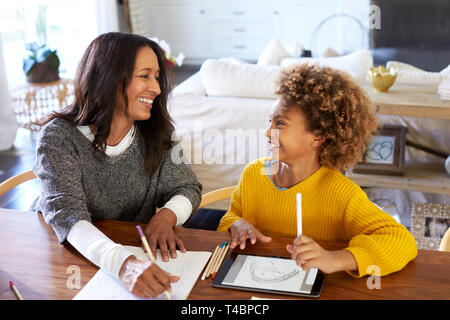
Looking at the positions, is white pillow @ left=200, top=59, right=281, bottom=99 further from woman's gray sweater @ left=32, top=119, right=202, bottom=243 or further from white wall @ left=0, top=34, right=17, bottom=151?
white wall @ left=0, top=34, right=17, bottom=151

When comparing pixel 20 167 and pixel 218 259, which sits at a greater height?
pixel 218 259

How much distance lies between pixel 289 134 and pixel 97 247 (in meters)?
0.55

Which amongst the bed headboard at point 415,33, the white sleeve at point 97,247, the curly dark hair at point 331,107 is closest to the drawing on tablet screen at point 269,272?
the white sleeve at point 97,247

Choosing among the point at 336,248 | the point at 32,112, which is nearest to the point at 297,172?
the point at 336,248

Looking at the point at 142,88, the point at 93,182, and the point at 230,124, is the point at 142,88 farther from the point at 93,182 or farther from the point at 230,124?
the point at 230,124

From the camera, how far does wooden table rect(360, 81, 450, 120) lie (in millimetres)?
2480

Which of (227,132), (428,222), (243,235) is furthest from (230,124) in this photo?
(243,235)

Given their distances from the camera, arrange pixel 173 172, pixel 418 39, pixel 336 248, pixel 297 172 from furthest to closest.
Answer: pixel 418 39 → pixel 173 172 → pixel 297 172 → pixel 336 248

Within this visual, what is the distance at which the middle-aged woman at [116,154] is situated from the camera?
132 centimetres

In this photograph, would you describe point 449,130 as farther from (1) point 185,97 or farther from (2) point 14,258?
(2) point 14,258

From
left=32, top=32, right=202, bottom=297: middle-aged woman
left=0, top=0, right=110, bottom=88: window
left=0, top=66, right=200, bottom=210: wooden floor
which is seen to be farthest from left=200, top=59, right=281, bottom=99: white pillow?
left=0, top=0, right=110, bottom=88: window

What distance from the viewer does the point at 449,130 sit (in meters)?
2.85

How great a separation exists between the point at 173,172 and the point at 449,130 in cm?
186

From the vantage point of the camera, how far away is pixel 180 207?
1435 mm
